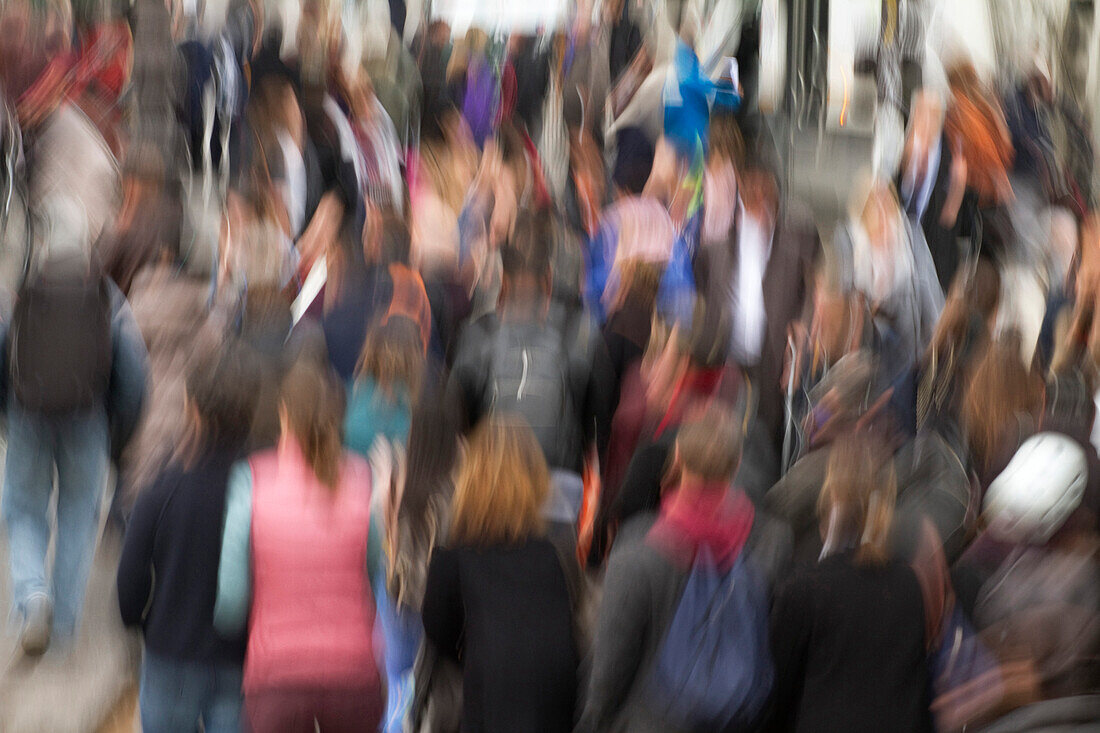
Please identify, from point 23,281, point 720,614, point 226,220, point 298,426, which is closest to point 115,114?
point 226,220

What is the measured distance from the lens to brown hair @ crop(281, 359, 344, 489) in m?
3.57

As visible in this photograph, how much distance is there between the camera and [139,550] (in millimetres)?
3684

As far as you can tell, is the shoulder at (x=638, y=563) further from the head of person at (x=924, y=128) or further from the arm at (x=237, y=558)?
the head of person at (x=924, y=128)

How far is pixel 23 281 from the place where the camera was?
5418 mm

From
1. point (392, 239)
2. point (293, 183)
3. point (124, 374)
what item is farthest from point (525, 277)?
point (293, 183)

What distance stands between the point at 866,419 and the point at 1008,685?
1281mm

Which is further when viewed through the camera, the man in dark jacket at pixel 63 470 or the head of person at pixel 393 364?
the man in dark jacket at pixel 63 470

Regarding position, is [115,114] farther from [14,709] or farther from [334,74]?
[14,709]

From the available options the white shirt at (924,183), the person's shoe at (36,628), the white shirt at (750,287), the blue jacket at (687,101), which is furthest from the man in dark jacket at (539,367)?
the white shirt at (924,183)

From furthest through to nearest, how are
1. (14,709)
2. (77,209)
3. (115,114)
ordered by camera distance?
1. (115,114)
2. (77,209)
3. (14,709)

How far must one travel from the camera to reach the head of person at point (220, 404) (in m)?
3.74

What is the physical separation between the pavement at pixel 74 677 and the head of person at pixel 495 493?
2018 millimetres

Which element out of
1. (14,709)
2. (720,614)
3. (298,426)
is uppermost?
(298,426)

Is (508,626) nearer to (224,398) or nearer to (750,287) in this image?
(224,398)
